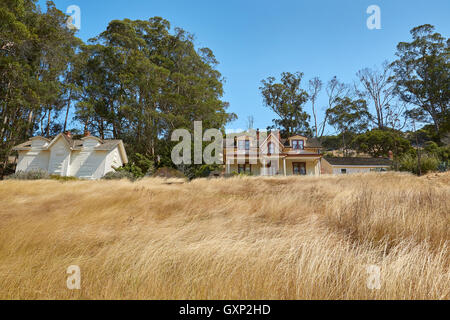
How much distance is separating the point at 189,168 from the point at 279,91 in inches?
992

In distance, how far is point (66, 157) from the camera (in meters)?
19.6

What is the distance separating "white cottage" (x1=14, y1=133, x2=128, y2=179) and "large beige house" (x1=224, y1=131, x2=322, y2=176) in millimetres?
12811

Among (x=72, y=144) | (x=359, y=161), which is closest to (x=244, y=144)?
(x=359, y=161)

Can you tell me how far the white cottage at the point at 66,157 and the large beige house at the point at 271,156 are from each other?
12.8 meters

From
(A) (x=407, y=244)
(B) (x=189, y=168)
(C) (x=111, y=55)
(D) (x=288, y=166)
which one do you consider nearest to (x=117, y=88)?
(C) (x=111, y=55)

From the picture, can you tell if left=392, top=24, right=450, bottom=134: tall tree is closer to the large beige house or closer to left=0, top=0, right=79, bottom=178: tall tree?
the large beige house

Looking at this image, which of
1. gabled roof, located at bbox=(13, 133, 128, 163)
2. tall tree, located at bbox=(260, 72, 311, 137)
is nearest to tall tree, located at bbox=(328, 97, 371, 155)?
tall tree, located at bbox=(260, 72, 311, 137)

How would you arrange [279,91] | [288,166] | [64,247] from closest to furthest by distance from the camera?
[64,247], [288,166], [279,91]

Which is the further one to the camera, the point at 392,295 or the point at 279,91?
the point at 279,91

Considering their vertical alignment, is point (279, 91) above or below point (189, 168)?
above

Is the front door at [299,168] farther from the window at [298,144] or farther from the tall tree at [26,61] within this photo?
the tall tree at [26,61]
